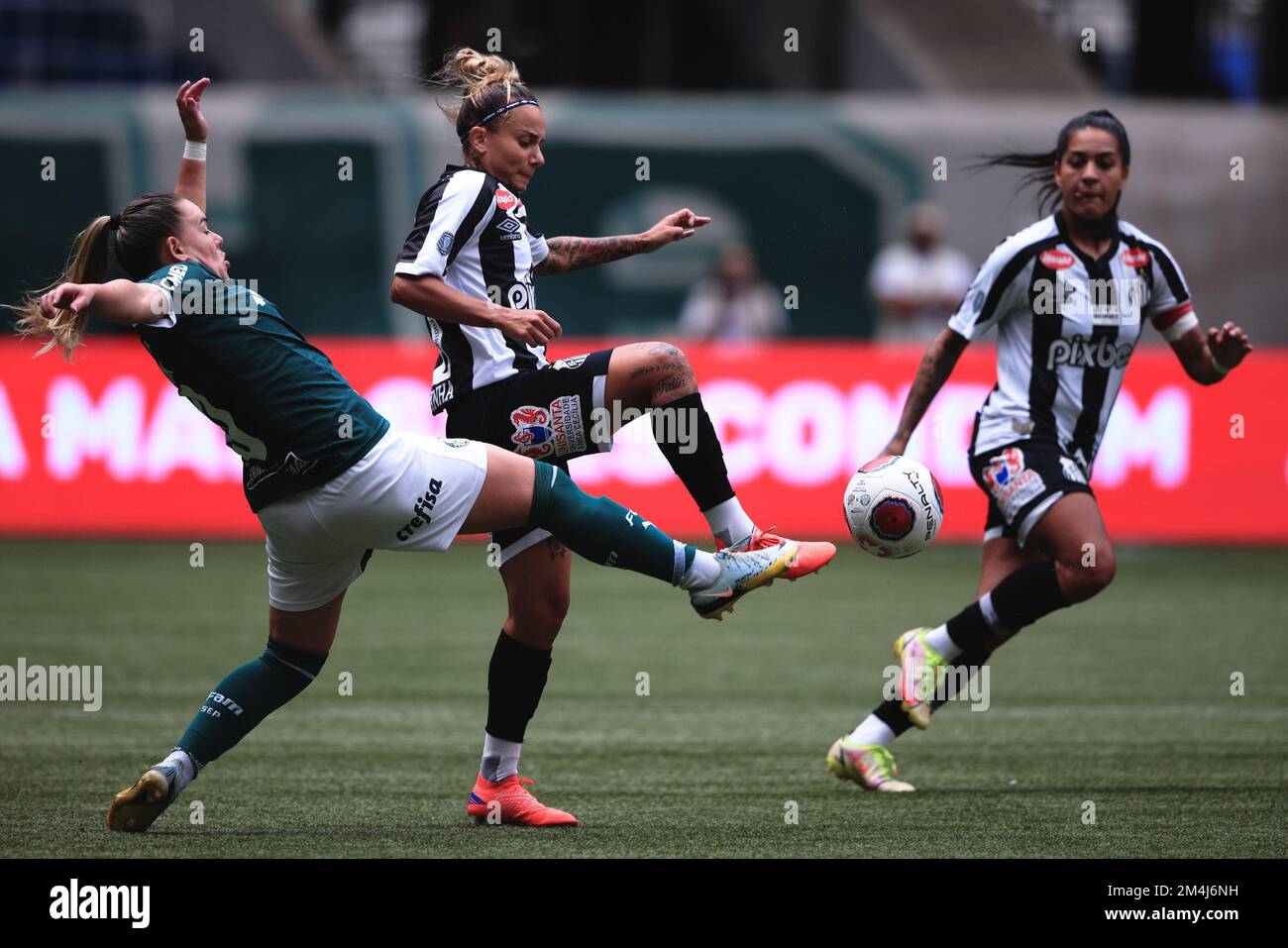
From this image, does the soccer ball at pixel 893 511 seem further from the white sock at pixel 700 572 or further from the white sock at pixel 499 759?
the white sock at pixel 499 759

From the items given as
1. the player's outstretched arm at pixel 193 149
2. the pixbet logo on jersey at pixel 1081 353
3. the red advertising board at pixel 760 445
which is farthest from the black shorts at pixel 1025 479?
the red advertising board at pixel 760 445

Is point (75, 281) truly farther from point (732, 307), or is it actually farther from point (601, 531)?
point (732, 307)

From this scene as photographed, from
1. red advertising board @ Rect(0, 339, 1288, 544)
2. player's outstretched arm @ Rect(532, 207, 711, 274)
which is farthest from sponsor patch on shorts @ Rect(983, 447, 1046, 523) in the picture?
red advertising board @ Rect(0, 339, 1288, 544)

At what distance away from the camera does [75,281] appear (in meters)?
5.53

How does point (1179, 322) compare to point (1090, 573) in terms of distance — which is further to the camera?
point (1179, 322)

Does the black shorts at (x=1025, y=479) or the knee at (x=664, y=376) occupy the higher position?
the knee at (x=664, y=376)

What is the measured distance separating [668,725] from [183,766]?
276 centimetres

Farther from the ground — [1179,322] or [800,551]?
[1179,322]

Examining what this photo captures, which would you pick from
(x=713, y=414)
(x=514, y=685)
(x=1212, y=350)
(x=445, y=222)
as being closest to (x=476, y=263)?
(x=445, y=222)

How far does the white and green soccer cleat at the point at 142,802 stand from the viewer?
18.1 ft

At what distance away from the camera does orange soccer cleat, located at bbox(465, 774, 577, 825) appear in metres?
5.97

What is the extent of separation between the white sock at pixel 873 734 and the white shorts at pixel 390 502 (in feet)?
5.97

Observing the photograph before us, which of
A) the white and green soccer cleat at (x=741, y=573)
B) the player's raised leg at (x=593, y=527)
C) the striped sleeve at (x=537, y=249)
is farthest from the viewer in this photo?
the striped sleeve at (x=537, y=249)

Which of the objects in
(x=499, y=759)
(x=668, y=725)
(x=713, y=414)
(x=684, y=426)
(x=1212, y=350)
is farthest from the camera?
(x=713, y=414)
